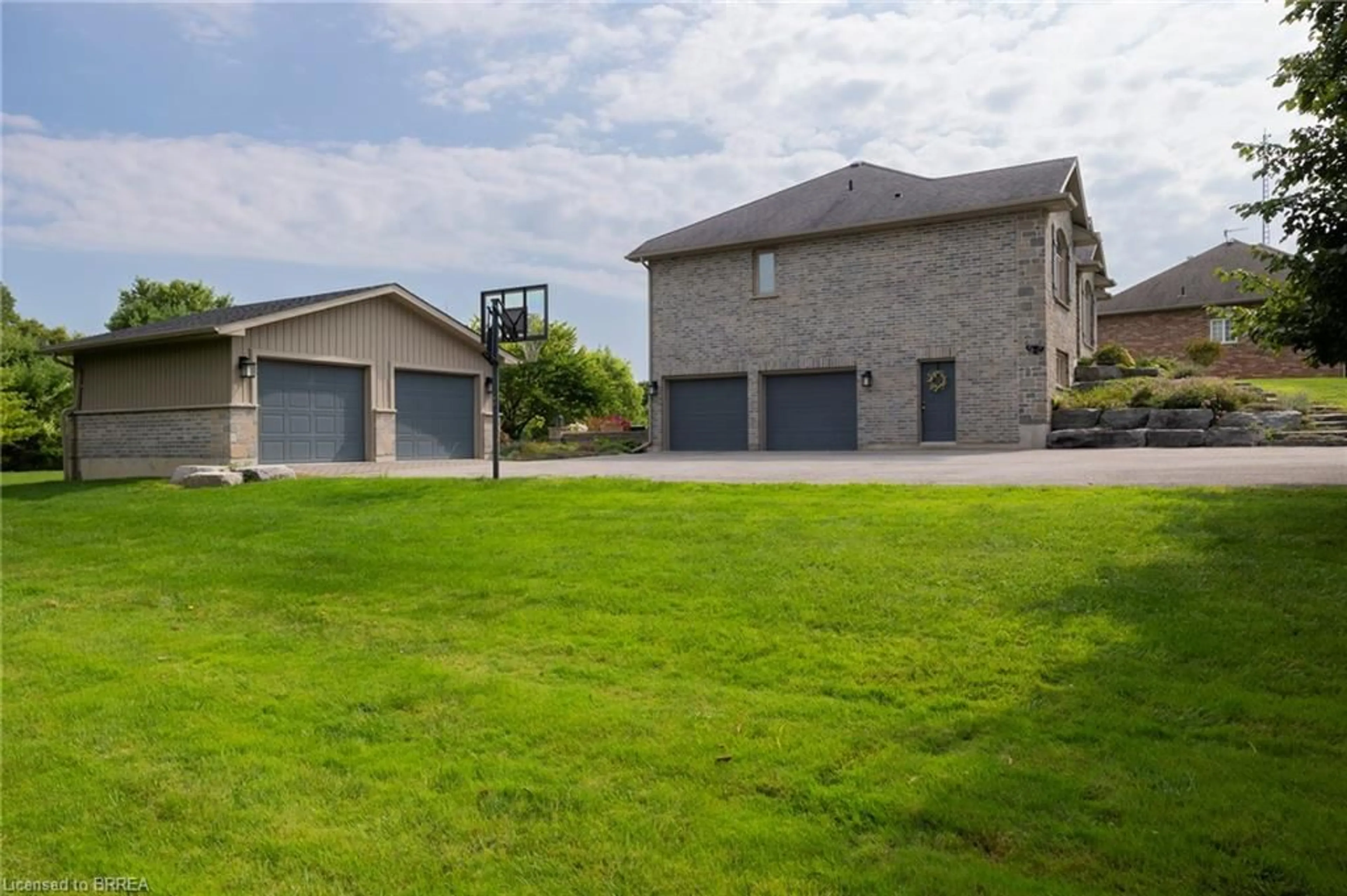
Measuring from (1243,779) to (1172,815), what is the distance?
1.42 ft

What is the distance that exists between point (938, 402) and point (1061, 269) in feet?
16.5

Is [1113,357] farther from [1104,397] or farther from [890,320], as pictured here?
[890,320]

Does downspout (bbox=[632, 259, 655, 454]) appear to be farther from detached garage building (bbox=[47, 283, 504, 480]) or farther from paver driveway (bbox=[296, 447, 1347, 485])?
detached garage building (bbox=[47, 283, 504, 480])

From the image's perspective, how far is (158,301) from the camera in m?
43.8

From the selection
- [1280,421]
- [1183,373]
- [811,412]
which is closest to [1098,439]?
[1280,421]

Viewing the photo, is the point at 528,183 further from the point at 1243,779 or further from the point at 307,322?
the point at 1243,779

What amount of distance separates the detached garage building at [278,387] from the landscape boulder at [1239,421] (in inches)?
641

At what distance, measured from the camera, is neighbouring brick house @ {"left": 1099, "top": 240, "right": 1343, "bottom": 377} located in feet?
106

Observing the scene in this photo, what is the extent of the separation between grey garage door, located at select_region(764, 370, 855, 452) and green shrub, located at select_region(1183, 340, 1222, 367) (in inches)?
539

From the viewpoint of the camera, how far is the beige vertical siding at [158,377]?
16531 millimetres

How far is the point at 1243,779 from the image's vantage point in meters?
3.04

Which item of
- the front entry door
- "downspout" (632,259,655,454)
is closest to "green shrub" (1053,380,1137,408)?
the front entry door

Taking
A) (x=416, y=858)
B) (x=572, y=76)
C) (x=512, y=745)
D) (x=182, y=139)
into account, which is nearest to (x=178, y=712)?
(x=512, y=745)

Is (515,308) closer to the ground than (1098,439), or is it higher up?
higher up
